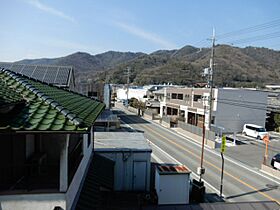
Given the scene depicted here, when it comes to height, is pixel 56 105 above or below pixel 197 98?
above

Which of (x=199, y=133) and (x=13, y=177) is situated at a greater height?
(x=13, y=177)

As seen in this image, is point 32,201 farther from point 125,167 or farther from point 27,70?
point 27,70

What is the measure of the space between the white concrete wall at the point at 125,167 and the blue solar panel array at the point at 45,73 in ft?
32.8

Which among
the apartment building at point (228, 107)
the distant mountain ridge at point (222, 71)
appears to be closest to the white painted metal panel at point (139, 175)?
the apartment building at point (228, 107)

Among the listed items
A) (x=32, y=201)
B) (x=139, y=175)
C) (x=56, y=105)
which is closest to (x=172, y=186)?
(x=139, y=175)

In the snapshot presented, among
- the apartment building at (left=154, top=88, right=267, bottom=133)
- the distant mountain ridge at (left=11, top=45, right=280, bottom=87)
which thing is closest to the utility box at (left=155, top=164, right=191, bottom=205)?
the apartment building at (left=154, top=88, right=267, bottom=133)

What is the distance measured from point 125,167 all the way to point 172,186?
2.71 metres

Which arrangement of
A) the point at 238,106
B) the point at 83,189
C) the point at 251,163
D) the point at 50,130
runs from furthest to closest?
the point at 238,106 → the point at 251,163 → the point at 83,189 → the point at 50,130

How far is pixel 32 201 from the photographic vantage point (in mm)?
4398

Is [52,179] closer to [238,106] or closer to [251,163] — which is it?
[251,163]

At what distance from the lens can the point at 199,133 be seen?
2895cm

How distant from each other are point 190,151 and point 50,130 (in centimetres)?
2145

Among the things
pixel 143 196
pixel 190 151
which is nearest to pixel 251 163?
pixel 190 151

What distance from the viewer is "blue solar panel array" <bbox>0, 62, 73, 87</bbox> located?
20781 mm
